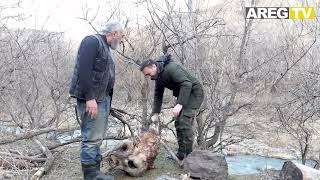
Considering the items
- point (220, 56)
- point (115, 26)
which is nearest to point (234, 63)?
point (220, 56)

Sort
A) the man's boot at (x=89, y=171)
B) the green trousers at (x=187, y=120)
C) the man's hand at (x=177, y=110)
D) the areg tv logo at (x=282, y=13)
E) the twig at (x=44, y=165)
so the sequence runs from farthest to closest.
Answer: the areg tv logo at (x=282, y=13) < the green trousers at (x=187, y=120) < the man's hand at (x=177, y=110) < the twig at (x=44, y=165) < the man's boot at (x=89, y=171)

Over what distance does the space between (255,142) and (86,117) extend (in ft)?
20.0

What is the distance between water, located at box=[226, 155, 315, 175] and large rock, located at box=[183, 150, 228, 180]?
1098 millimetres

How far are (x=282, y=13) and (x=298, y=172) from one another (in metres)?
3.54

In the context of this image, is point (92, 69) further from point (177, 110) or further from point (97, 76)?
point (177, 110)

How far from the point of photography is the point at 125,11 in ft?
21.4

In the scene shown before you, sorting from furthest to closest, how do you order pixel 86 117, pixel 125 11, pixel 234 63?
pixel 125 11 < pixel 234 63 < pixel 86 117

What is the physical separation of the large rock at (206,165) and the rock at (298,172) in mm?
683

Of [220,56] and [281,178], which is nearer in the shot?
[281,178]

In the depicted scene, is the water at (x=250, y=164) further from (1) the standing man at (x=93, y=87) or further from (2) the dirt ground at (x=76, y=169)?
(1) the standing man at (x=93, y=87)

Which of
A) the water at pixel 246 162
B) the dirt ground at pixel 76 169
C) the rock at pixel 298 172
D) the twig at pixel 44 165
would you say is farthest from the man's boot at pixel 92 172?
the rock at pixel 298 172

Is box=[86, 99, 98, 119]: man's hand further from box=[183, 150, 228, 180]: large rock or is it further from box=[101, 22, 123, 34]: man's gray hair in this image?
box=[183, 150, 228, 180]: large rock

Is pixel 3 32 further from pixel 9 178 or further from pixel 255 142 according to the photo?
pixel 255 142

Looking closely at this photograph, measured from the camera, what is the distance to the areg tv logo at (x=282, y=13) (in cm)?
548
